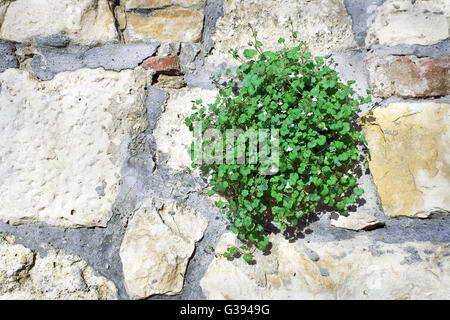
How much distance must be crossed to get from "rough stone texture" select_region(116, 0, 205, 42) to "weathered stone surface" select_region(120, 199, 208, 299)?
0.66m

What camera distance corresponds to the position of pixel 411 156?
147 centimetres

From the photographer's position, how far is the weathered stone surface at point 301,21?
1578 millimetres

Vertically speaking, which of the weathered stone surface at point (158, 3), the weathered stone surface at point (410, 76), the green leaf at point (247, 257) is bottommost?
A: the green leaf at point (247, 257)

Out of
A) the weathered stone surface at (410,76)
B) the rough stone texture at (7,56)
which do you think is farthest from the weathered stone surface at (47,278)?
the weathered stone surface at (410,76)

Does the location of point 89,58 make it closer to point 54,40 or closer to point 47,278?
point 54,40

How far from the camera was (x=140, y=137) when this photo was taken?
5.13 ft

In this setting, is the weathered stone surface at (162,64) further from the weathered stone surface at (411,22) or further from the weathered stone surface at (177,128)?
the weathered stone surface at (411,22)

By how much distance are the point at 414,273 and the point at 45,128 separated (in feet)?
4.67

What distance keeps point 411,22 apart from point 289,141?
68 centimetres

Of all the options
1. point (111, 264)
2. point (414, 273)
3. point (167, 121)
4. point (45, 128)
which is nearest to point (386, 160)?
point (414, 273)

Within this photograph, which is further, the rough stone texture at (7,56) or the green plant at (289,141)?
the rough stone texture at (7,56)

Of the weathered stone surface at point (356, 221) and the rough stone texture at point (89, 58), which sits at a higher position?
the rough stone texture at point (89, 58)

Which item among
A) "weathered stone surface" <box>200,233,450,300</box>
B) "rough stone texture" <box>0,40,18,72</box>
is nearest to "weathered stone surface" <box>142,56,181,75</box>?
"rough stone texture" <box>0,40,18,72</box>

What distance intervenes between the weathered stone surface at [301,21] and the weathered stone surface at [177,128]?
28cm
